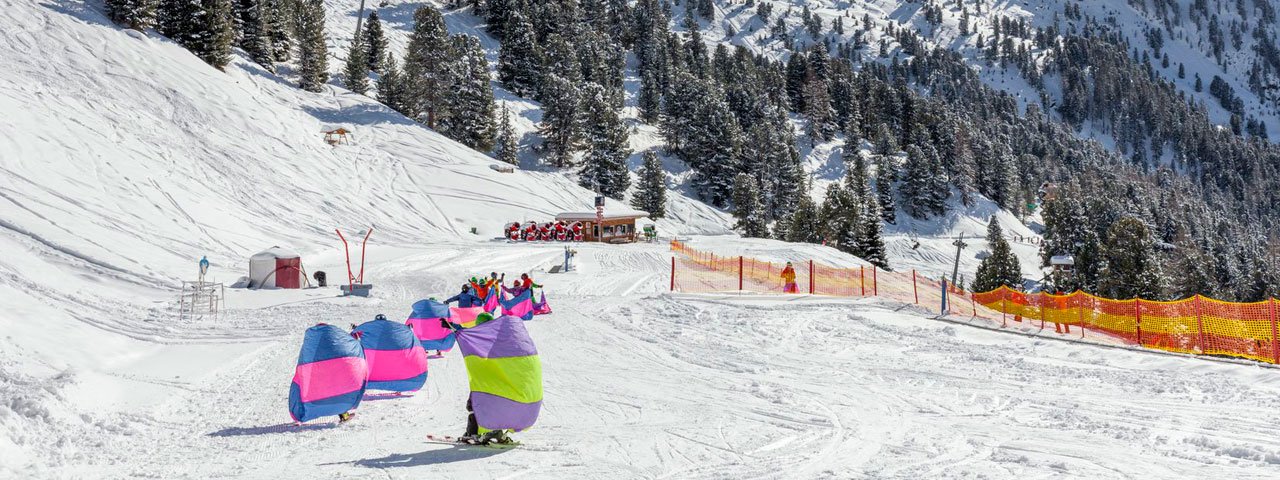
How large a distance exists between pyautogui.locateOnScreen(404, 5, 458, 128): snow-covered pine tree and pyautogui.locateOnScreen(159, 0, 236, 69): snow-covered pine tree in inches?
611

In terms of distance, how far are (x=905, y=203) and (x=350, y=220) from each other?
216ft

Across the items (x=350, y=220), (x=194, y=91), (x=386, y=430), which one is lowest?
(x=386, y=430)

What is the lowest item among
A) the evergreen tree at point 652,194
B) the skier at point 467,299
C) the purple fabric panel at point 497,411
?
the purple fabric panel at point 497,411

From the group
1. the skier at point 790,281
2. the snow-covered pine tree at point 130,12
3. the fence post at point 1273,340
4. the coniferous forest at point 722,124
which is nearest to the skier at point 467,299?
the skier at point 790,281

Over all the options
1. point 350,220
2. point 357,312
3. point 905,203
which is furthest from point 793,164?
point 357,312

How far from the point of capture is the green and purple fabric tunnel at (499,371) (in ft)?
25.8

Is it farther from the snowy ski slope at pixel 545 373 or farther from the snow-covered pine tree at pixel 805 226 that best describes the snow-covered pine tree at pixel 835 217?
the snowy ski slope at pixel 545 373

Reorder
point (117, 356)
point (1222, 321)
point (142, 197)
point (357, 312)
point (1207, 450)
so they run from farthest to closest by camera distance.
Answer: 1. point (142, 197)
2. point (357, 312)
3. point (1222, 321)
4. point (117, 356)
5. point (1207, 450)

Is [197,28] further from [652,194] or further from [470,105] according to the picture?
[652,194]

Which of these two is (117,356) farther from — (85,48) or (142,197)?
(85,48)

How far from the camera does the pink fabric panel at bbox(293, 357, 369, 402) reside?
29.3ft

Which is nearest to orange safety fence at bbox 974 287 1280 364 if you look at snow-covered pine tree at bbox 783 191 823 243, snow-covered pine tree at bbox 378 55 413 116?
snow-covered pine tree at bbox 783 191 823 243

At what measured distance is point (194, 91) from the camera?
1852 inches

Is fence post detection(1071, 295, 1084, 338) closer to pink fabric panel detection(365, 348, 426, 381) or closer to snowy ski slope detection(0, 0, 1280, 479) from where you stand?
snowy ski slope detection(0, 0, 1280, 479)
